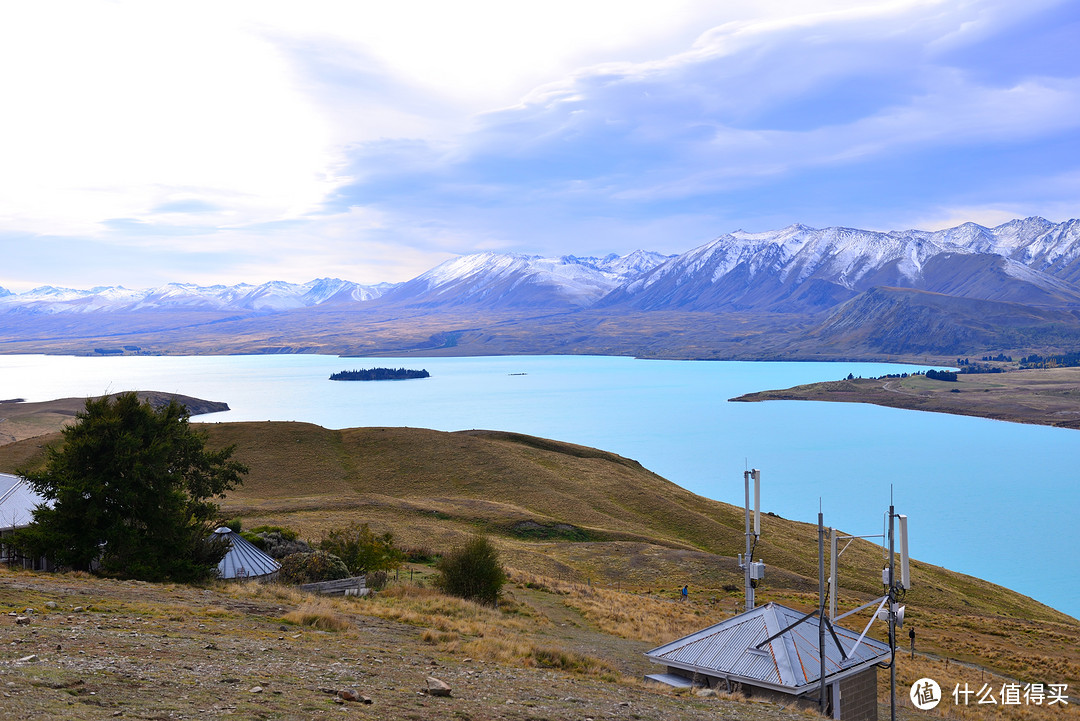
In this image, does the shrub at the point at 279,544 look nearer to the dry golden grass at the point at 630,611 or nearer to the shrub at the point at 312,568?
the shrub at the point at 312,568

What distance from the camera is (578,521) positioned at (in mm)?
56000

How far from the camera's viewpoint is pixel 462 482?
212 ft

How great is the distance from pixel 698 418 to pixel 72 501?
149864mm

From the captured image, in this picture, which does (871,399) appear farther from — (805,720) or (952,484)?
(805,720)

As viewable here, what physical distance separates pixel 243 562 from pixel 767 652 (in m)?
19.4

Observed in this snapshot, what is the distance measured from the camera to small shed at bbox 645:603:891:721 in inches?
668

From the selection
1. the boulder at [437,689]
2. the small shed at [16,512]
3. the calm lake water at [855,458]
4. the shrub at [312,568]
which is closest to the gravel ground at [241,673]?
the boulder at [437,689]

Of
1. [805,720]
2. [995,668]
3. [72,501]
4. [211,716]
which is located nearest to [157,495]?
[72,501]

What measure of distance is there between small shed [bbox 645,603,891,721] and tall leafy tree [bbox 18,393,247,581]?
16973 millimetres

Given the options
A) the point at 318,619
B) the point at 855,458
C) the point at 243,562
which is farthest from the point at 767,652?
the point at 855,458
